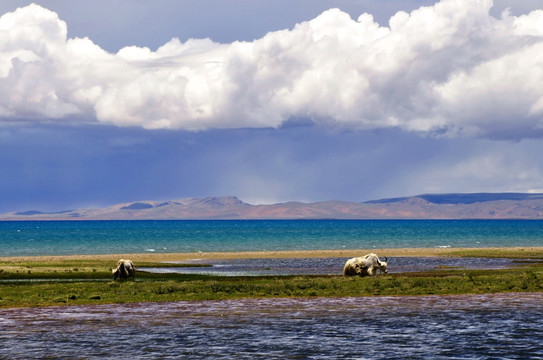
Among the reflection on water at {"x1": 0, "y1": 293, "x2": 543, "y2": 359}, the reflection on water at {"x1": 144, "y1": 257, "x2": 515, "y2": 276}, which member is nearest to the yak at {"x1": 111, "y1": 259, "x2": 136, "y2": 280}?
the reflection on water at {"x1": 144, "y1": 257, "x2": 515, "y2": 276}

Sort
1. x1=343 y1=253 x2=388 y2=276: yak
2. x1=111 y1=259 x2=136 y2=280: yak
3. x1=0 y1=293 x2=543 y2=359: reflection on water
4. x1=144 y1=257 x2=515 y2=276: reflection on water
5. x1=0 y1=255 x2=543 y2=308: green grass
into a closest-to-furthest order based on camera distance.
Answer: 1. x1=0 y1=293 x2=543 y2=359: reflection on water
2. x1=0 y1=255 x2=543 y2=308: green grass
3. x1=343 y1=253 x2=388 y2=276: yak
4. x1=111 y1=259 x2=136 y2=280: yak
5. x1=144 y1=257 x2=515 y2=276: reflection on water

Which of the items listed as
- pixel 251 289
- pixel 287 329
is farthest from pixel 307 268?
pixel 287 329

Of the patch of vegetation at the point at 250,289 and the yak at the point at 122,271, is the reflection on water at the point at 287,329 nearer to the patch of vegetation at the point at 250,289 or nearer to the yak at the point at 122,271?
the patch of vegetation at the point at 250,289

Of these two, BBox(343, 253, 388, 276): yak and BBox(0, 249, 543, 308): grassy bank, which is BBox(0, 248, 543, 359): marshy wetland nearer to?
BBox(0, 249, 543, 308): grassy bank

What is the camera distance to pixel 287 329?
32.2m

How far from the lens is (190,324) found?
34.0 meters

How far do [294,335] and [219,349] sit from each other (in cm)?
406

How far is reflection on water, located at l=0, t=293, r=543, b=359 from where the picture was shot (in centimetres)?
2720

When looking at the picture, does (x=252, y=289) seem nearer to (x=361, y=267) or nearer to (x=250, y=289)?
(x=250, y=289)

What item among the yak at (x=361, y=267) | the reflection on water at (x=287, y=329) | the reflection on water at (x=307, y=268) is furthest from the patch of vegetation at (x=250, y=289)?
the reflection on water at (x=307, y=268)

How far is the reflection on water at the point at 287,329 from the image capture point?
2720 centimetres

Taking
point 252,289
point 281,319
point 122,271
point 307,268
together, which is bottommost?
point 281,319

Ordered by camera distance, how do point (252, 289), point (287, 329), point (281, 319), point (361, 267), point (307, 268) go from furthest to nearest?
point (307, 268)
point (361, 267)
point (252, 289)
point (281, 319)
point (287, 329)

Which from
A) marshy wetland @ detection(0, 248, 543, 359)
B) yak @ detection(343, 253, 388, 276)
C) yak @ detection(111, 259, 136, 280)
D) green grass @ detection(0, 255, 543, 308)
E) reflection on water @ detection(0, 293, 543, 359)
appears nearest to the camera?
reflection on water @ detection(0, 293, 543, 359)
